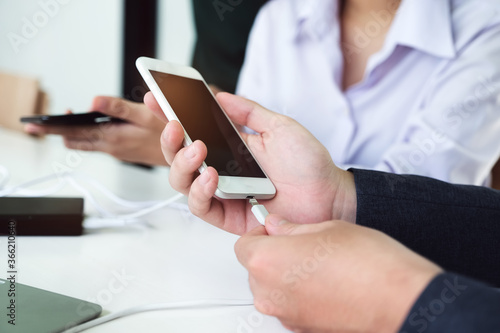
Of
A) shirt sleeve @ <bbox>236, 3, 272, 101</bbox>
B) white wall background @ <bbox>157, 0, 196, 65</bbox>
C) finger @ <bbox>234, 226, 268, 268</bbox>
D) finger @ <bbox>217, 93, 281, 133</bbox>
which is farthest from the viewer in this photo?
white wall background @ <bbox>157, 0, 196, 65</bbox>

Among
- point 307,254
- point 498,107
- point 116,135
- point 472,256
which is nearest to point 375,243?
point 307,254

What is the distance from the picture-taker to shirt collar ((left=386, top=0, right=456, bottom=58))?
1250mm

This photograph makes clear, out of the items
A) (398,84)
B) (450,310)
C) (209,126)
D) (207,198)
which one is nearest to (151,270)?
(207,198)

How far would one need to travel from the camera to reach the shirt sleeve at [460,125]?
115 centimetres

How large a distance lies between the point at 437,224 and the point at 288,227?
A: 0.25 metres

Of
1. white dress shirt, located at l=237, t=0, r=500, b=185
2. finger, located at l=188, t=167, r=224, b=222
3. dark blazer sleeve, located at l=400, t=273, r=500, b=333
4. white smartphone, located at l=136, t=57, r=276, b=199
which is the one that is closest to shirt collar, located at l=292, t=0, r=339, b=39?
white dress shirt, located at l=237, t=0, r=500, b=185

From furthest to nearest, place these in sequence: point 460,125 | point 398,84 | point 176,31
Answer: point 176,31 < point 398,84 < point 460,125

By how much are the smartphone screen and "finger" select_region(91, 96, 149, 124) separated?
22cm

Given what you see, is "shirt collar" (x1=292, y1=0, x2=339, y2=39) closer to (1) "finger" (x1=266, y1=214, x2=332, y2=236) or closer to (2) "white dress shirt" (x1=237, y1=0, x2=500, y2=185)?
(2) "white dress shirt" (x1=237, y1=0, x2=500, y2=185)

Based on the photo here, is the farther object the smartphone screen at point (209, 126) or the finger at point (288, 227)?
the smartphone screen at point (209, 126)

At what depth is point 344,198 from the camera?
0.63 meters

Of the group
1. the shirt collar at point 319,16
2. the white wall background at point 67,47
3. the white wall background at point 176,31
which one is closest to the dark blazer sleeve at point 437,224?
the shirt collar at point 319,16

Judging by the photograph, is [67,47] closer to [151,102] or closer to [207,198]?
[151,102]

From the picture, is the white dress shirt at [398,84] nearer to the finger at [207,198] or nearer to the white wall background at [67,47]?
the finger at [207,198]
